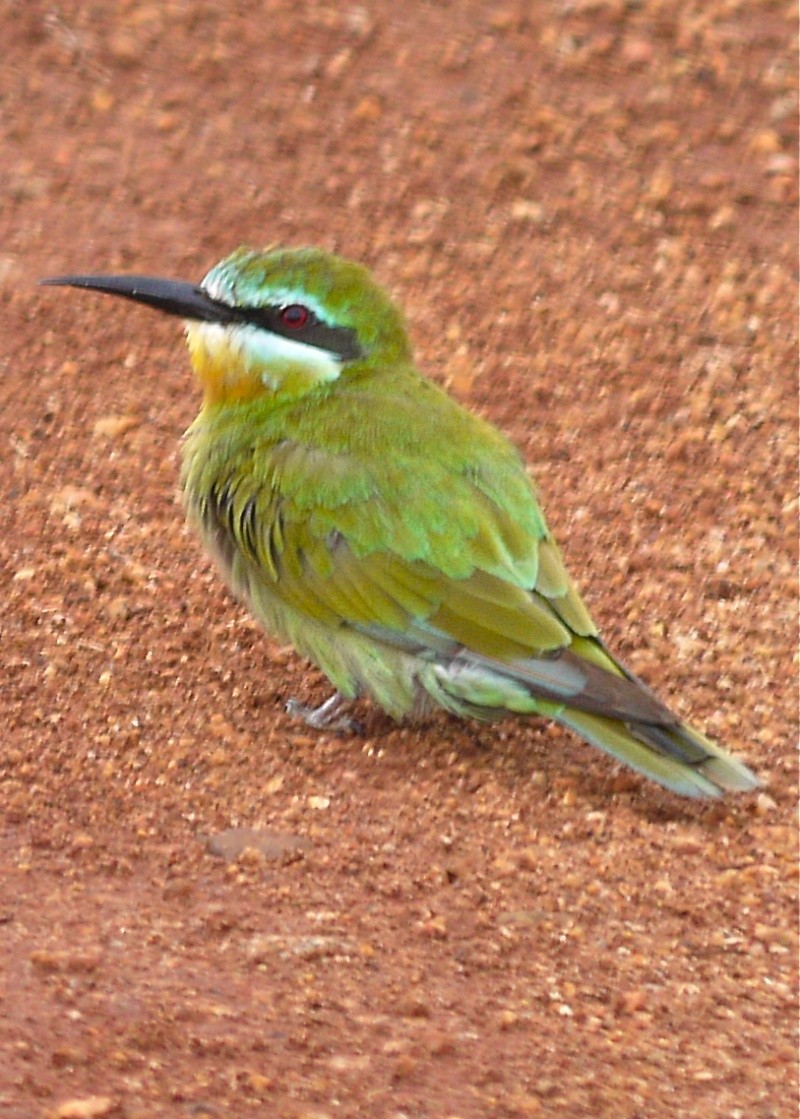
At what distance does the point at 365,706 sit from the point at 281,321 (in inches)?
43.8

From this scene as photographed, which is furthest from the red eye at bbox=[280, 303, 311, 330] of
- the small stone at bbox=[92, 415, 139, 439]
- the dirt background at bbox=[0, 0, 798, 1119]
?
the small stone at bbox=[92, 415, 139, 439]

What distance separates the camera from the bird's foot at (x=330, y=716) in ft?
15.2

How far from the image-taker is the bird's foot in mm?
4625

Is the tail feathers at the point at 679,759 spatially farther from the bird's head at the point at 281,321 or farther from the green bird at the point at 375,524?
the bird's head at the point at 281,321

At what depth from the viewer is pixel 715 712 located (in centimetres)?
475

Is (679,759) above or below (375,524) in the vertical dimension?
below

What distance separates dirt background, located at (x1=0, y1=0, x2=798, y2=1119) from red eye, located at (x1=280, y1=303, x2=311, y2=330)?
92 centimetres

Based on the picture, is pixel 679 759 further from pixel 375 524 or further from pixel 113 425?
pixel 113 425

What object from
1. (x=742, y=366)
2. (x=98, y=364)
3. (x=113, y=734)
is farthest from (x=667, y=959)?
(x=98, y=364)

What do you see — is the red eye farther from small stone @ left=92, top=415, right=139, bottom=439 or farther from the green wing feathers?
small stone @ left=92, top=415, right=139, bottom=439

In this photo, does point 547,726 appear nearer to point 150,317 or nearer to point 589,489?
point 589,489

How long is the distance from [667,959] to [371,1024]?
75cm

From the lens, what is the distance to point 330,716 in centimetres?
464

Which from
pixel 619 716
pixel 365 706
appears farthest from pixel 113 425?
pixel 619 716
